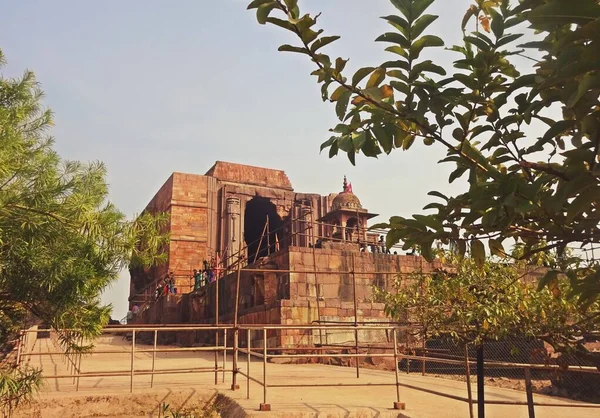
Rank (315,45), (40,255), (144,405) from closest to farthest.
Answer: (315,45)
(40,255)
(144,405)

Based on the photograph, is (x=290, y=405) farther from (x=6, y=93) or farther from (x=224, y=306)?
(x=224, y=306)

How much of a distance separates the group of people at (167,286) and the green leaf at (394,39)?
63.0ft

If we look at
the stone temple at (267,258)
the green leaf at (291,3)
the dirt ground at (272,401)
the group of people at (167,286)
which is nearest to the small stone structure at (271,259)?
the stone temple at (267,258)

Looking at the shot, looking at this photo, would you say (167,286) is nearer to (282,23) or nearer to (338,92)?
(338,92)

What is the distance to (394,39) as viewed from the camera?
157 centimetres

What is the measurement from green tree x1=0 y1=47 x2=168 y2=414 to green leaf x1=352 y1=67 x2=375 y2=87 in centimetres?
391

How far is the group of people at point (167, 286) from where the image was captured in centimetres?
1992

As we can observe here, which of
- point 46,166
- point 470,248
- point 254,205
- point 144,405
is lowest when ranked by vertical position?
point 144,405

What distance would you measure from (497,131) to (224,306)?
14.7 meters

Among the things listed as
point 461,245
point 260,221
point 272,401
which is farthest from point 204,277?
point 461,245

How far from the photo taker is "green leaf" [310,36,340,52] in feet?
5.26

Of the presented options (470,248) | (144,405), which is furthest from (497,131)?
(144,405)

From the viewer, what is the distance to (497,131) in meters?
1.81

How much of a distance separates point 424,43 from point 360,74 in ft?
0.71
